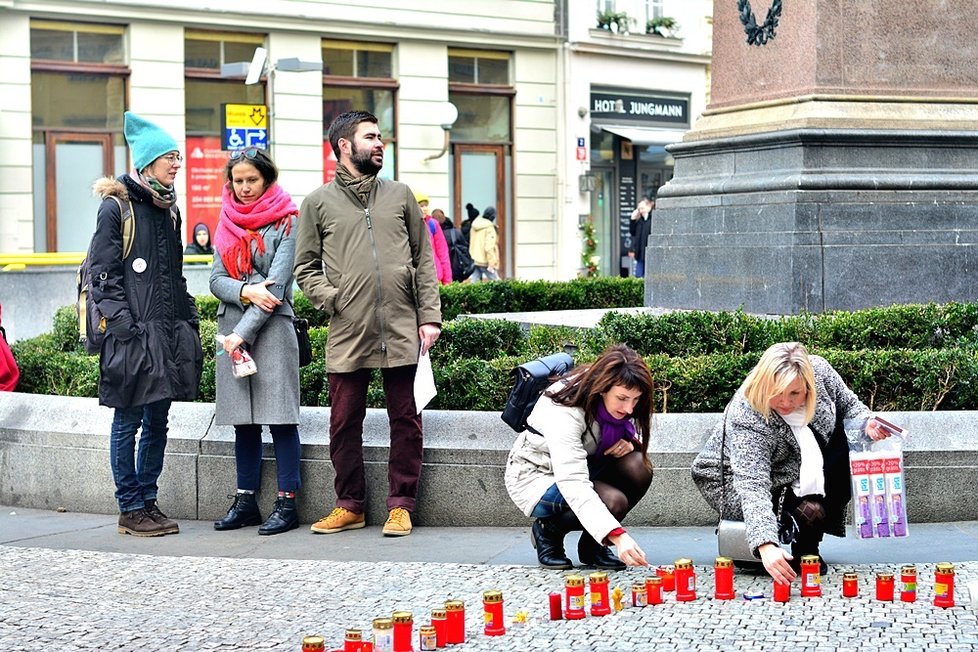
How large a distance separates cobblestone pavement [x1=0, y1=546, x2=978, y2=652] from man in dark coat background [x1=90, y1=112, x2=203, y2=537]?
27.0 inches

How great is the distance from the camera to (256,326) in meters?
7.98

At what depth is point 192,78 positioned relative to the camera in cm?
2545

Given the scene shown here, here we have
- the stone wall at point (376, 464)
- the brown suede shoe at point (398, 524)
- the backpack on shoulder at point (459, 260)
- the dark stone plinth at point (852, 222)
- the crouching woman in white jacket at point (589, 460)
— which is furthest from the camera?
the backpack on shoulder at point (459, 260)

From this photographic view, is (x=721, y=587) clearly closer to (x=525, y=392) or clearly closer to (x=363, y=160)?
(x=525, y=392)


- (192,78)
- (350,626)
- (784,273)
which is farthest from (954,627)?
(192,78)

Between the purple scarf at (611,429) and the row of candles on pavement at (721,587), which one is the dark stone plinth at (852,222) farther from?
the row of candles on pavement at (721,587)

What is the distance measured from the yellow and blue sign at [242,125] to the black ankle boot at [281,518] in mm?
10062

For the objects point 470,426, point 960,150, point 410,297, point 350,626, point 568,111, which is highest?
point 568,111

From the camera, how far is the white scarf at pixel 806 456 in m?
6.50

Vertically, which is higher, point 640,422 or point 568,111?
point 568,111

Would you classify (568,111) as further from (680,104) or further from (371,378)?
(371,378)

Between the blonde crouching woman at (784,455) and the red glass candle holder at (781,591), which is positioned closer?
the red glass candle holder at (781,591)

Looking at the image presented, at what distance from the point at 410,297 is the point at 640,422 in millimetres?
1680

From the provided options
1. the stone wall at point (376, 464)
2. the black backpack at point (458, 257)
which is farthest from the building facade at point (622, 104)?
the stone wall at point (376, 464)
